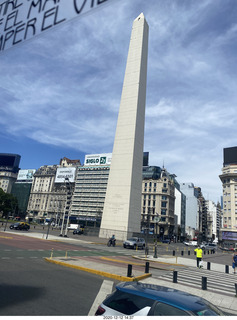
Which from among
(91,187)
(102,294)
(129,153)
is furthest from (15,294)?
(91,187)

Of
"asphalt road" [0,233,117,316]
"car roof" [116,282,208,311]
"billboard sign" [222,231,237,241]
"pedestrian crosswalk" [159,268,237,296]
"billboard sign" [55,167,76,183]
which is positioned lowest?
"pedestrian crosswalk" [159,268,237,296]

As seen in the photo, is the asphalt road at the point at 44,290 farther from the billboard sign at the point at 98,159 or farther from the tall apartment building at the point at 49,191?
the tall apartment building at the point at 49,191

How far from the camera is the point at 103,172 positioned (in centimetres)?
12025

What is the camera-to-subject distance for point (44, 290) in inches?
334

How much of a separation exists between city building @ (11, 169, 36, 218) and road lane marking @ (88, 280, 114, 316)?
482ft

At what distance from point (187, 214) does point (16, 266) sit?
153 m

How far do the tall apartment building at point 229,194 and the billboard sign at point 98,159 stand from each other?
185 feet

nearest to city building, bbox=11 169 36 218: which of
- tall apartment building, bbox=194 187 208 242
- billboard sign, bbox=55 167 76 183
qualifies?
billboard sign, bbox=55 167 76 183

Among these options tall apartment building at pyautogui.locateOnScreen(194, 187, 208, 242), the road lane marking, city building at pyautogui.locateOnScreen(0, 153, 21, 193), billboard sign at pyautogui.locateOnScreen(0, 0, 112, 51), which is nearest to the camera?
billboard sign at pyautogui.locateOnScreen(0, 0, 112, 51)

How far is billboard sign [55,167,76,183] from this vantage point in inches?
5037

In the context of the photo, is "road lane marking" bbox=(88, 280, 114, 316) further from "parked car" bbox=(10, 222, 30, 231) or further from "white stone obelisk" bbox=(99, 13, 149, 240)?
"parked car" bbox=(10, 222, 30, 231)

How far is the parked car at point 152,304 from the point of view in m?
Result: 4.01

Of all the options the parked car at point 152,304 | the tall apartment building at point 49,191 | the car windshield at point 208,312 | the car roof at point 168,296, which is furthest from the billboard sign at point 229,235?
the parked car at point 152,304

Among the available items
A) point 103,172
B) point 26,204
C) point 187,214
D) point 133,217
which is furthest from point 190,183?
point 133,217
